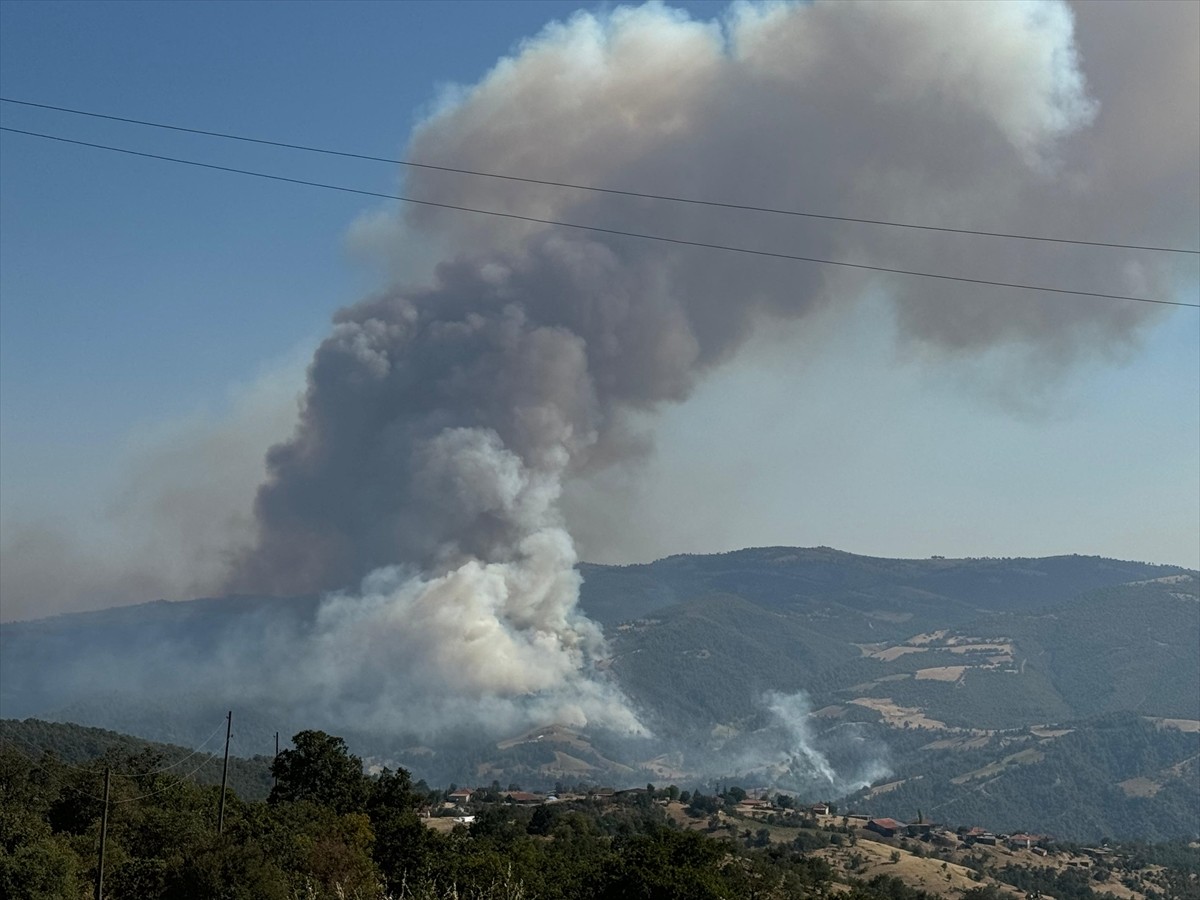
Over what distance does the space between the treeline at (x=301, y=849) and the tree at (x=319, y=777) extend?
13 cm

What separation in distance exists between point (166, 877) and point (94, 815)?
73.3 ft

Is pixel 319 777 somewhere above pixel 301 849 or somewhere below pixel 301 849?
above

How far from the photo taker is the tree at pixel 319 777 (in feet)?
328

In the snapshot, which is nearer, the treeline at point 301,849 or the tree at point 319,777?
the treeline at point 301,849

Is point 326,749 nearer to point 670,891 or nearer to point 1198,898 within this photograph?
point 670,891

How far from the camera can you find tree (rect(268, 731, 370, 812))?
328 feet

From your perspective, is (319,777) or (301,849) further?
(319,777)

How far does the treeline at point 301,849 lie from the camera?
219 feet

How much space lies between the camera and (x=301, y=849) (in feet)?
238

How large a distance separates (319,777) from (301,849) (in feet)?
95.2

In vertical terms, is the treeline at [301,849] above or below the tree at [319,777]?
below

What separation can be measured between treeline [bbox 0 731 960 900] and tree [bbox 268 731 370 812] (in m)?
0.13

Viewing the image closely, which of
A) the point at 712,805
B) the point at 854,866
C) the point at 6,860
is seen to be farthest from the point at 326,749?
the point at 712,805

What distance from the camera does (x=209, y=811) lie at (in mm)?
94688
